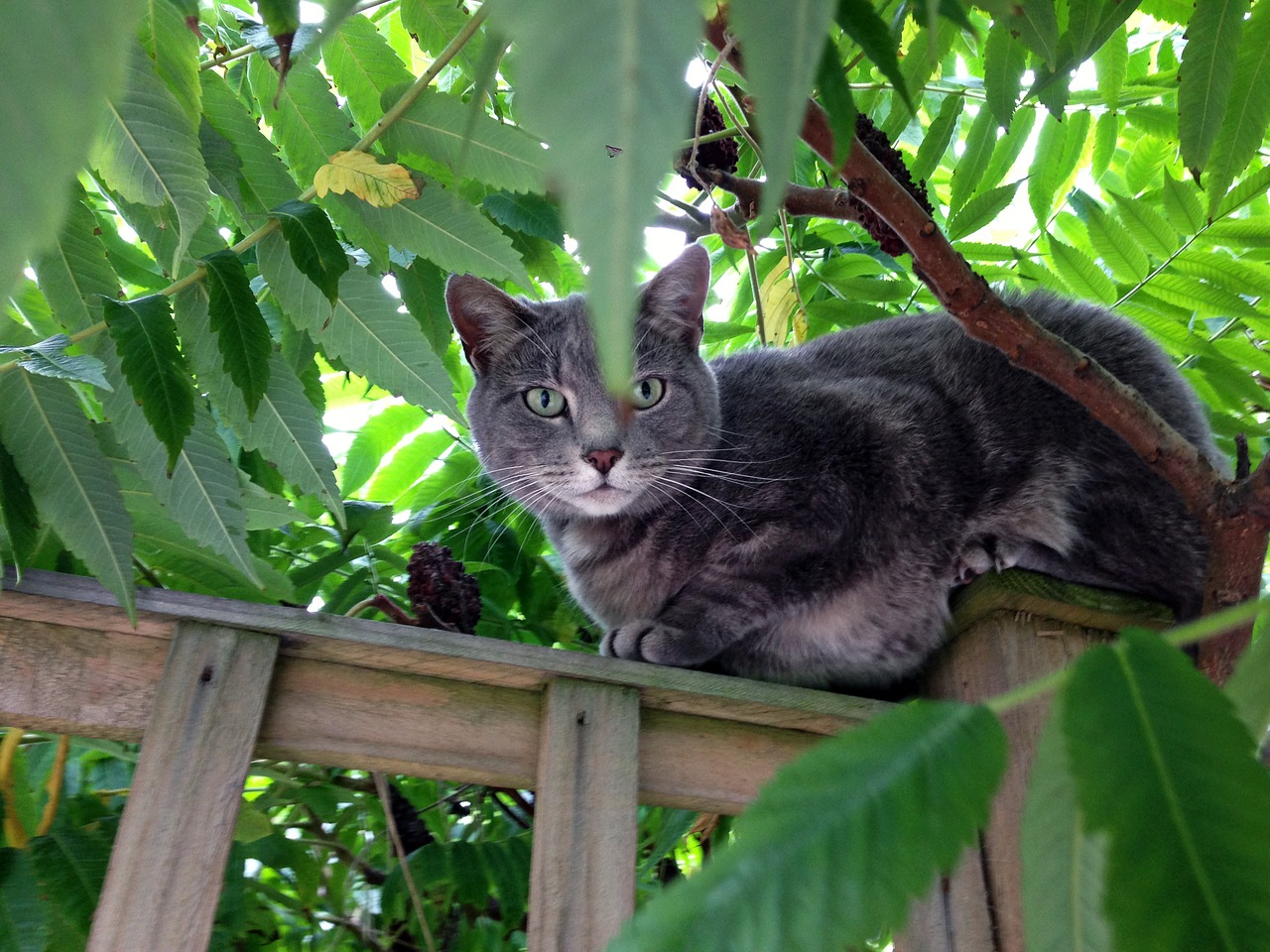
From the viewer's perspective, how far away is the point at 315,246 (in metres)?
1.22

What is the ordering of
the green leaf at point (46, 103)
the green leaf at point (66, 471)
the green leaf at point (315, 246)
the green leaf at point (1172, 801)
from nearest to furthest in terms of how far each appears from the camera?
the green leaf at point (46, 103), the green leaf at point (1172, 801), the green leaf at point (66, 471), the green leaf at point (315, 246)

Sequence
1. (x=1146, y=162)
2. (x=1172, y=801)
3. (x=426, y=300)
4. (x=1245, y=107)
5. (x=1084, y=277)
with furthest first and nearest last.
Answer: (x=1146, y=162), (x=1084, y=277), (x=426, y=300), (x=1245, y=107), (x=1172, y=801)

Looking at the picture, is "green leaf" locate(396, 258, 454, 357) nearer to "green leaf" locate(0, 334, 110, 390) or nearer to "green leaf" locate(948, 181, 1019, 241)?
"green leaf" locate(0, 334, 110, 390)

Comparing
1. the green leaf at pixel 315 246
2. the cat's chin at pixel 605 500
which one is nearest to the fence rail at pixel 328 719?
the green leaf at pixel 315 246

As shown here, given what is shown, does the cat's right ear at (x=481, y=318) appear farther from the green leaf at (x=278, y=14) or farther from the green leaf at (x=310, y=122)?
the green leaf at (x=278, y=14)

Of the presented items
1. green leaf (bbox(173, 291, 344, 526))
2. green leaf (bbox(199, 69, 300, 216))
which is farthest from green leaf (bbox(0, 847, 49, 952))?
green leaf (bbox(199, 69, 300, 216))

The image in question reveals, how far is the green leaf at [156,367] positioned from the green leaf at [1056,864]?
34.2 inches

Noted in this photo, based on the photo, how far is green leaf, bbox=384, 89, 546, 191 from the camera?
1.28 m

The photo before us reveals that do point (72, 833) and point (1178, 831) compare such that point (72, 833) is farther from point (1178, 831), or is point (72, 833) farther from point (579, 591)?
point (1178, 831)

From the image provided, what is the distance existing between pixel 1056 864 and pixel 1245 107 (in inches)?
43.8

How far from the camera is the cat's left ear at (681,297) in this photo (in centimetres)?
235

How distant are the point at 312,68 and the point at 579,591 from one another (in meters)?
1.23

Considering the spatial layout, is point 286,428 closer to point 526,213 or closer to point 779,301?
point 526,213

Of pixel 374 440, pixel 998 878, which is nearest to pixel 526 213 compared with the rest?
pixel 374 440
